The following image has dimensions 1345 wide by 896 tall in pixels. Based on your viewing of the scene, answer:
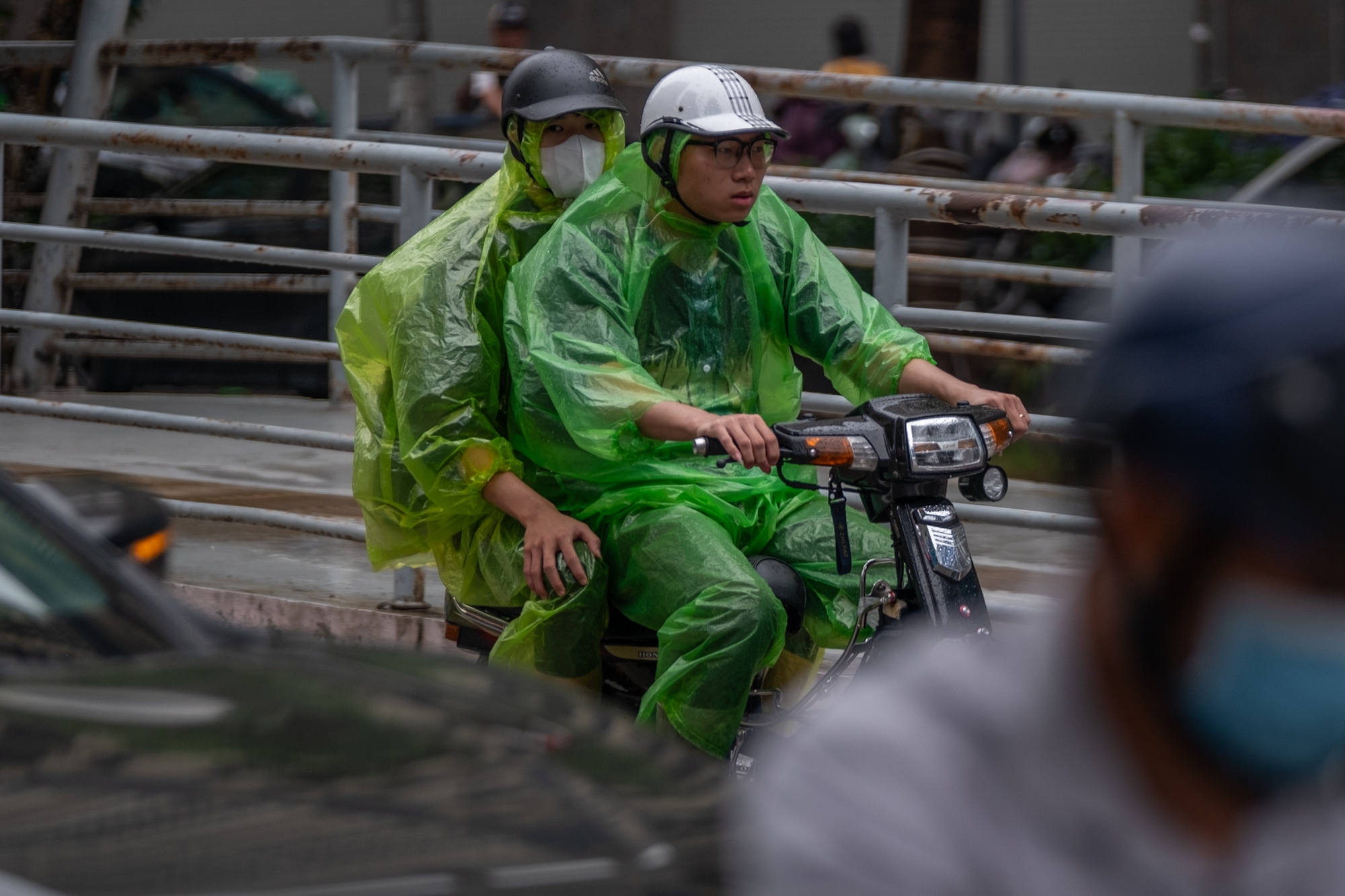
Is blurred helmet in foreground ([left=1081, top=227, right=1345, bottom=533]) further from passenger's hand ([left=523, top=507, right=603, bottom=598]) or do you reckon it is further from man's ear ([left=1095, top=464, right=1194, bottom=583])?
passenger's hand ([left=523, top=507, right=603, bottom=598])

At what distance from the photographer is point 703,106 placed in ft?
10.9

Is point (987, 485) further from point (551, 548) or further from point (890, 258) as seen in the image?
point (890, 258)

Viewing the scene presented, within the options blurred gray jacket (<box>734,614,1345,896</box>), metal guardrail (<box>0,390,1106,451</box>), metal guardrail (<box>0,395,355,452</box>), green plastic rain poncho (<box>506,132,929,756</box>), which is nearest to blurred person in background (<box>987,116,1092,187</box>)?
metal guardrail (<box>0,390,1106,451</box>)

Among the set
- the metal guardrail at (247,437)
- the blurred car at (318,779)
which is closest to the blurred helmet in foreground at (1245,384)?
the blurred car at (318,779)

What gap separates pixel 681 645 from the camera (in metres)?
3.18

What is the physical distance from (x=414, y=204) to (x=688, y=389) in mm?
1735

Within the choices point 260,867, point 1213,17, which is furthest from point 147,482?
point 1213,17

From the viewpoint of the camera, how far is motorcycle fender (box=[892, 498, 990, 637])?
9.92 feet

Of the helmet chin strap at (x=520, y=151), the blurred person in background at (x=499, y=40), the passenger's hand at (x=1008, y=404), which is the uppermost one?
the blurred person in background at (x=499, y=40)

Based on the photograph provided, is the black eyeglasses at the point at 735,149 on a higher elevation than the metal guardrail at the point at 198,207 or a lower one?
lower

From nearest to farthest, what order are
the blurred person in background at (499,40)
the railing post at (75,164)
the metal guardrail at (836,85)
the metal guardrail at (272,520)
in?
1. the metal guardrail at (272,520)
2. the metal guardrail at (836,85)
3. the railing post at (75,164)
4. the blurred person in background at (499,40)

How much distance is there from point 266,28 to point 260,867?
20510mm

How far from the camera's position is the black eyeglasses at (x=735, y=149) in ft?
10.8

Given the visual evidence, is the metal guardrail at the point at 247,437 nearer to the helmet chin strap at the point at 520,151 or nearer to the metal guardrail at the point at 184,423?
the metal guardrail at the point at 184,423
